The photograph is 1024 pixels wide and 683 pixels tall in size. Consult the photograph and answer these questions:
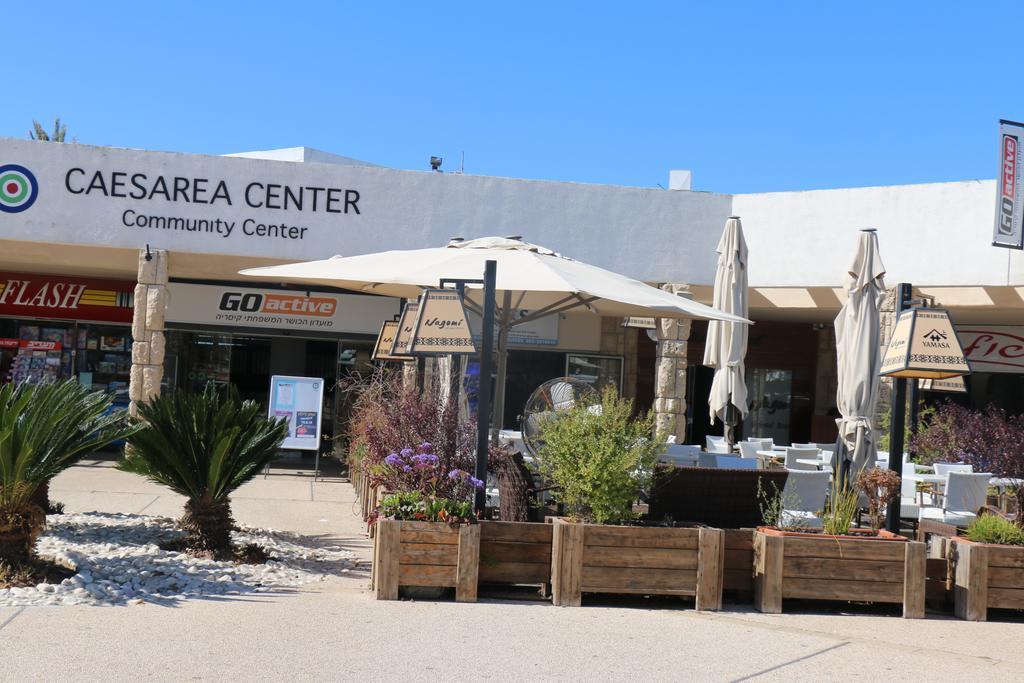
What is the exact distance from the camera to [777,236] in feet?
50.8

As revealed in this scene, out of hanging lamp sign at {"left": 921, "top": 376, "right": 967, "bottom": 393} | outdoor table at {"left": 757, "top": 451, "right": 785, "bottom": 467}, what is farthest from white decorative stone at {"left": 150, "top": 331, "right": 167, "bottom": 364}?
hanging lamp sign at {"left": 921, "top": 376, "right": 967, "bottom": 393}

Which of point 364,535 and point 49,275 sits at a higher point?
point 49,275

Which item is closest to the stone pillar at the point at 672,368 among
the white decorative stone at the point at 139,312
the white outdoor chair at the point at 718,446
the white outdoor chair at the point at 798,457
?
the white outdoor chair at the point at 718,446

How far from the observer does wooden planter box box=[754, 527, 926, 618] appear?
259 inches

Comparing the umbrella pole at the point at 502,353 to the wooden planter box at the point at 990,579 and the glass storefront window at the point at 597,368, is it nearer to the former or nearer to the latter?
the wooden planter box at the point at 990,579

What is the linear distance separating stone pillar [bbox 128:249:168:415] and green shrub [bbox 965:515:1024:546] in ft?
35.0

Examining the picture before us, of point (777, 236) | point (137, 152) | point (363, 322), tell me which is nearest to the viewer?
point (137, 152)

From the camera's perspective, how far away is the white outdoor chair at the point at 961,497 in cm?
936

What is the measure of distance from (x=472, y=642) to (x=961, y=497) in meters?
5.63

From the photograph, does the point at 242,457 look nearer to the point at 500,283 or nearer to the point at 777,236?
the point at 500,283

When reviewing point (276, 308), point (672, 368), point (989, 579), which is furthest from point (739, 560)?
point (276, 308)

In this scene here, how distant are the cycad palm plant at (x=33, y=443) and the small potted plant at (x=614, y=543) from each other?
285cm

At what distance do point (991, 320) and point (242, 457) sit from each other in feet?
45.8

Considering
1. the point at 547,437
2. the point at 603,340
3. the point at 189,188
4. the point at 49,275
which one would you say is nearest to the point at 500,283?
the point at 547,437
